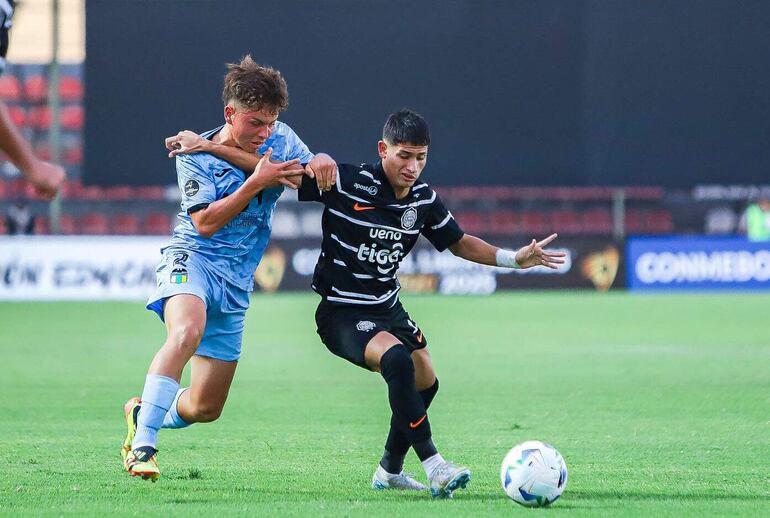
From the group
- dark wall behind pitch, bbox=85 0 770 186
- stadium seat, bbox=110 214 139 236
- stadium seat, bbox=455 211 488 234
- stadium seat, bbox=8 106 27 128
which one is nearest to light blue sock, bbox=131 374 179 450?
dark wall behind pitch, bbox=85 0 770 186

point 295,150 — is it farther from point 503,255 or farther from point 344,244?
point 503,255

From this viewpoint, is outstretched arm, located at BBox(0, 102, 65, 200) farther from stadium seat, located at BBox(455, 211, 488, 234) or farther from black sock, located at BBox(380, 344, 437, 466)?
stadium seat, located at BBox(455, 211, 488, 234)

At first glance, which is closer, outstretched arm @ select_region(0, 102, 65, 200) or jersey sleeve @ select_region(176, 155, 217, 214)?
outstretched arm @ select_region(0, 102, 65, 200)

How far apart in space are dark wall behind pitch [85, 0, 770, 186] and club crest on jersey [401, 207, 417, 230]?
50.8 ft

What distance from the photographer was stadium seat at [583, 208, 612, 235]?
24.8 meters

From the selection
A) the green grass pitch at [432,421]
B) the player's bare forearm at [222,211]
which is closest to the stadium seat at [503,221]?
the green grass pitch at [432,421]

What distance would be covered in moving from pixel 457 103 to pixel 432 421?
46.2 feet

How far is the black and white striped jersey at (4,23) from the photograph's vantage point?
175 inches

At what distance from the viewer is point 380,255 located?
6.14m

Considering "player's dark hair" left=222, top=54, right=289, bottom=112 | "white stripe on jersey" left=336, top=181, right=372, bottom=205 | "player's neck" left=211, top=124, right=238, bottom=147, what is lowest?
"white stripe on jersey" left=336, top=181, right=372, bottom=205

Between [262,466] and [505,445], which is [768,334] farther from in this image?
[262,466]

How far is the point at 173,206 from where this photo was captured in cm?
2461

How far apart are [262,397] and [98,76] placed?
13.0 meters

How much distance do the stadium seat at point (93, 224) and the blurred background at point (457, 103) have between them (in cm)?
138
